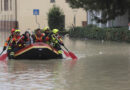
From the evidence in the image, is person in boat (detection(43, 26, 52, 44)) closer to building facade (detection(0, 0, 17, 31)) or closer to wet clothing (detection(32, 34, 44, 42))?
wet clothing (detection(32, 34, 44, 42))

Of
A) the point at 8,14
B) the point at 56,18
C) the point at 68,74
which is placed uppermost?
the point at 8,14

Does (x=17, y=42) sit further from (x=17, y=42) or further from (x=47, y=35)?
(x=47, y=35)

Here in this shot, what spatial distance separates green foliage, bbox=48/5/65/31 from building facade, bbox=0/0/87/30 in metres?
3.08

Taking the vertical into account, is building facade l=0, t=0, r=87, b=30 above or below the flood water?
above

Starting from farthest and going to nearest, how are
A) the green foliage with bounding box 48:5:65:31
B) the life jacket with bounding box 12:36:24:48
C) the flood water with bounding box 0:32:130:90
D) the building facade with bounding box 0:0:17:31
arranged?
1. the building facade with bounding box 0:0:17:31
2. the green foliage with bounding box 48:5:65:31
3. the life jacket with bounding box 12:36:24:48
4. the flood water with bounding box 0:32:130:90

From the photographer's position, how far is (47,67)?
18.0m

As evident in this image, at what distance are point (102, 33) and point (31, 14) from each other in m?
21.5

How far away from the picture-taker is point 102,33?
3744 centimetres

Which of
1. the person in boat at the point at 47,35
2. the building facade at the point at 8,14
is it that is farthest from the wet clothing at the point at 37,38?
the building facade at the point at 8,14

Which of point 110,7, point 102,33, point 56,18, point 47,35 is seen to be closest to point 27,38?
point 47,35

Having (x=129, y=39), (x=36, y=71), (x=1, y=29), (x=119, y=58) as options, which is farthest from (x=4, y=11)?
(x=36, y=71)

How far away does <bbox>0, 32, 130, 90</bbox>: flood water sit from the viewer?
1303cm

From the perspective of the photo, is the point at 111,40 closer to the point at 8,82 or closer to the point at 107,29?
the point at 107,29

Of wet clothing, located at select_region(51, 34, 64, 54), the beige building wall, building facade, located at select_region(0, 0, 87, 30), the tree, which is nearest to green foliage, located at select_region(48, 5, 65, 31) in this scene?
building facade, located at select_region(0, 0, 87, 30)
